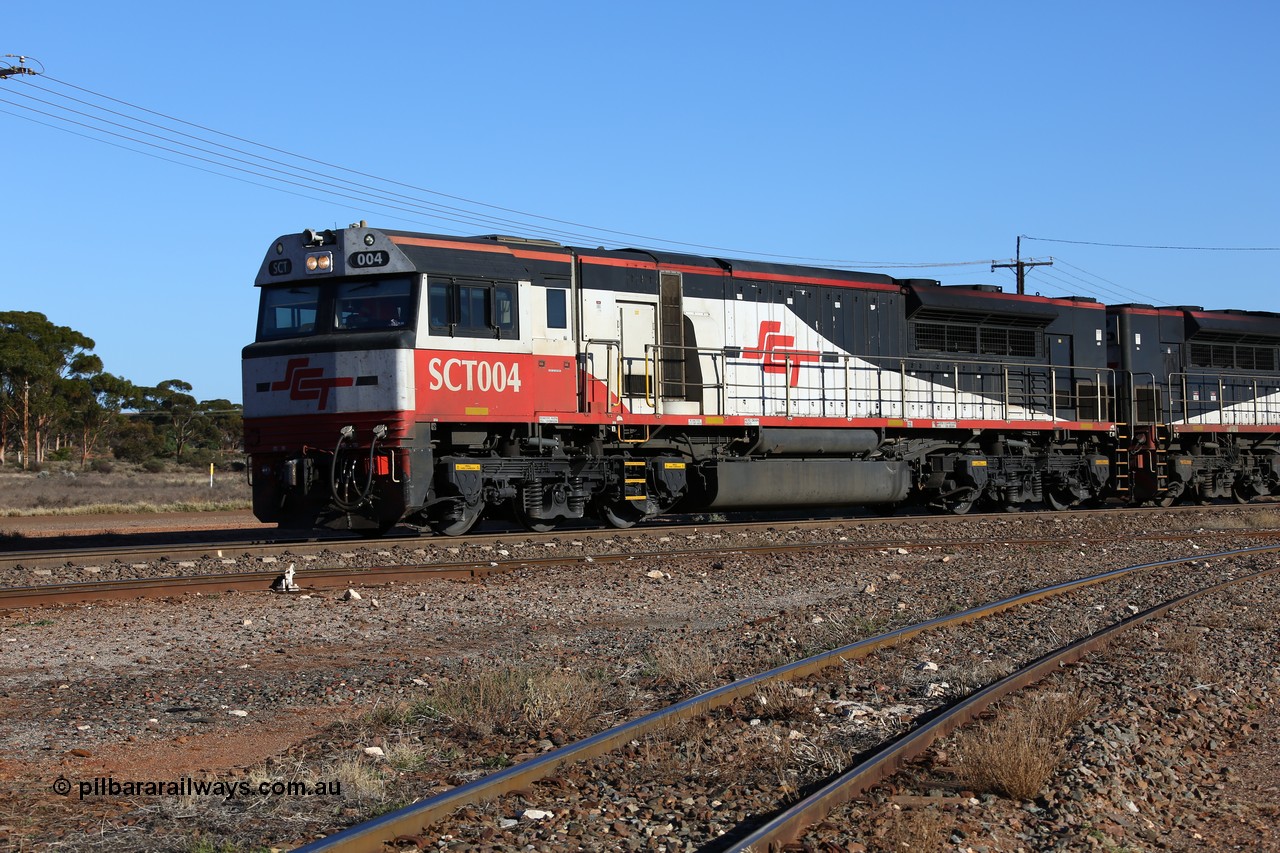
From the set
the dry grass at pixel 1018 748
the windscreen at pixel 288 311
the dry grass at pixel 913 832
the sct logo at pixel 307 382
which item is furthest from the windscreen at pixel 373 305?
the dry grass at pixel 913 832

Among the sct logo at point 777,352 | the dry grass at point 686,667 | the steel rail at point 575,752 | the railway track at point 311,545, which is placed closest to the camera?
the steel rail at point 575,752

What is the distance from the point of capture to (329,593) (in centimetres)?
1120

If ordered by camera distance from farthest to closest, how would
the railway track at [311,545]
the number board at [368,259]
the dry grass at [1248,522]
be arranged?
the dry grass at [1248,522] < the number board at [368,259] < the railway track at [311,545]

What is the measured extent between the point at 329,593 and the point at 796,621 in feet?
14.5

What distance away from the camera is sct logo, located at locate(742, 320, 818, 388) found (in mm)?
18344

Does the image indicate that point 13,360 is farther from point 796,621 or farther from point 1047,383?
point 796,621

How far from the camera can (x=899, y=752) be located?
5.45 m

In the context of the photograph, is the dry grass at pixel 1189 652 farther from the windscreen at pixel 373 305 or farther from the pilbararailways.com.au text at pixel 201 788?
the windscreen at pixel 373 305

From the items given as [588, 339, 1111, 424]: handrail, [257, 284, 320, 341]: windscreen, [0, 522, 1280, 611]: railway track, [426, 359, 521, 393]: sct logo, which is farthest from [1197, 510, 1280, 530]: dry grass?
[257, 284, 320, 341]: windscreen

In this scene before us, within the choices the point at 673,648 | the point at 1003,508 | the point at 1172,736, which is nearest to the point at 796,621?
the point at 673,648

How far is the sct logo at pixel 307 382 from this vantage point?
1409cm

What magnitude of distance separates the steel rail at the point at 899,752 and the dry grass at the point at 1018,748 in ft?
0.52

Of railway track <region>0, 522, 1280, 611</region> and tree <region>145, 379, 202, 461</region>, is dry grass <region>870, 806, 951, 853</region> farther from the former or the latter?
tree <region>145, 379, 202, 461</region>

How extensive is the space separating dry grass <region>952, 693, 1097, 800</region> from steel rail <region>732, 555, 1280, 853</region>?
0.16m
